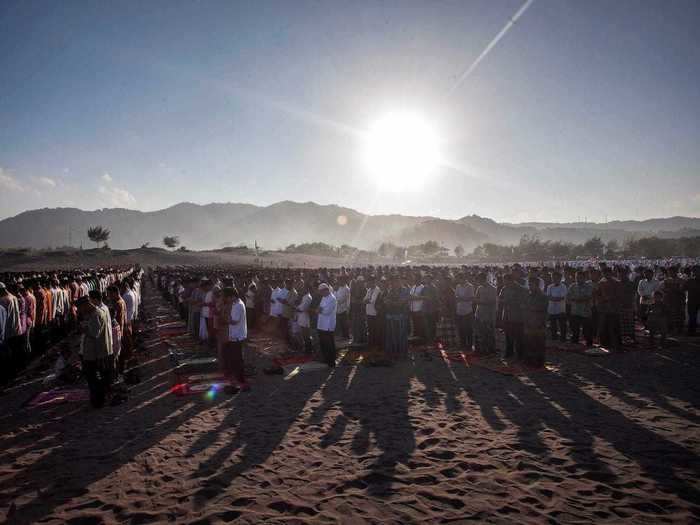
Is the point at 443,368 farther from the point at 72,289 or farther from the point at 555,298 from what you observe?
the point at 72,289

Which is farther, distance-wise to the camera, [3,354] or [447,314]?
[447,314]

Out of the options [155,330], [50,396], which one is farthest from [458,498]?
[155,330]

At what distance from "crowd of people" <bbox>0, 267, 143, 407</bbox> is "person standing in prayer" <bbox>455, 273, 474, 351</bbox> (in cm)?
815

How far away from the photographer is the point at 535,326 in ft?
31.0

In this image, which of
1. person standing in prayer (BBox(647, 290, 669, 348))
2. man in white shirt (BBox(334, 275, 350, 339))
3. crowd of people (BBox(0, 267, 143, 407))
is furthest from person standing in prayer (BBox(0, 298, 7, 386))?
person standing in prayer (BBox(647, 290, 669, 348))

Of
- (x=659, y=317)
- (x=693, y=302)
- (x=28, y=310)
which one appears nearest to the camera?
(x=28, y=310)

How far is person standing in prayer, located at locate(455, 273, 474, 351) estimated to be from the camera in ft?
36.8

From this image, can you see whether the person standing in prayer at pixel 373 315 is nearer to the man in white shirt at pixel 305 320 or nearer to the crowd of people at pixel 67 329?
the man in white shirt at pixel 305 320

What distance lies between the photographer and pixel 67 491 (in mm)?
4523

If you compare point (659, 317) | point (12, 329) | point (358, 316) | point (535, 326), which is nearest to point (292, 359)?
point (358, 316)

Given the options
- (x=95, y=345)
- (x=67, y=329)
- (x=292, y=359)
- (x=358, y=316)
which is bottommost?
(x=292, y=359)

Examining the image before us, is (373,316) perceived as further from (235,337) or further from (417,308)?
(235,337)

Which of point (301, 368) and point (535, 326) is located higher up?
point (535, 326)

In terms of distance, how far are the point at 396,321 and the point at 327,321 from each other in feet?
6.85
